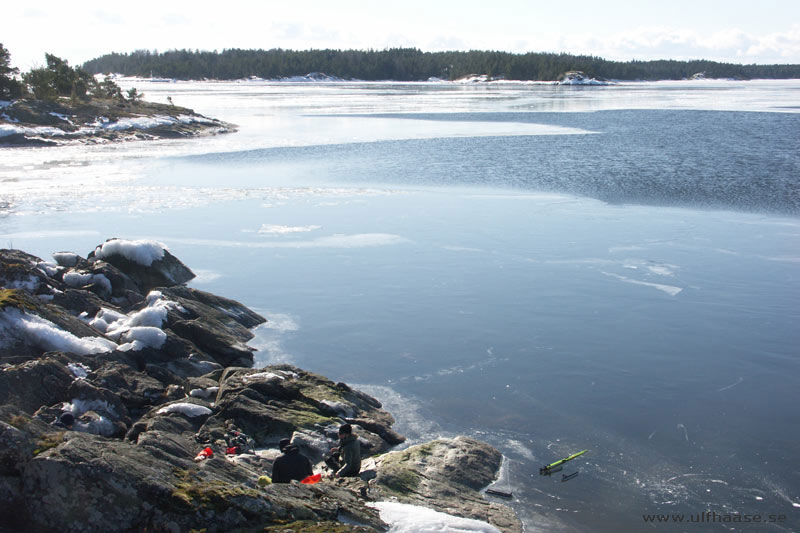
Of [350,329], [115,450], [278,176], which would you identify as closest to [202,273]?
[350,329]

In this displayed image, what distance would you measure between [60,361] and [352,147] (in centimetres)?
3814

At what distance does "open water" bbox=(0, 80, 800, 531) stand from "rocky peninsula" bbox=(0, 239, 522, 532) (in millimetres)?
1095

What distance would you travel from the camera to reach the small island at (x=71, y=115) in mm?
53625

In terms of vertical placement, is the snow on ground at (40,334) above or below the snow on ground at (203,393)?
above

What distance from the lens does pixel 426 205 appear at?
29.2m

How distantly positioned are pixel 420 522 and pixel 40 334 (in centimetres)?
849

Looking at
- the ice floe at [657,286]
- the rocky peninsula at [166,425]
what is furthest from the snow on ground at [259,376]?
the ice floe at [657,286]

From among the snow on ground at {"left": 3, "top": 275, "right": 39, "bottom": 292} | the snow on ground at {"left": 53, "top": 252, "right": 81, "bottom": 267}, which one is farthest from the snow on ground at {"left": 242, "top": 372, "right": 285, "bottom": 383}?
the snow on ground at {"left": 53, "top": 252, "right": 81, "bottom": 267}

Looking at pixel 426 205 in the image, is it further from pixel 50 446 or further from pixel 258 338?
pixel 50 446

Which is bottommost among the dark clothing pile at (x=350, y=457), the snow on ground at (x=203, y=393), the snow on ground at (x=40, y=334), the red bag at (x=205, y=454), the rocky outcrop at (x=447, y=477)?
the rocky outcrop at (x=447, y=477)

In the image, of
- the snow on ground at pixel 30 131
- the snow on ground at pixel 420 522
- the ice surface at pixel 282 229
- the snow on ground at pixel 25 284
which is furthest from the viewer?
the snow on ground at pixel 30 131

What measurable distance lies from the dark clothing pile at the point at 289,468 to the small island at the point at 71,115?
5056 centimetres

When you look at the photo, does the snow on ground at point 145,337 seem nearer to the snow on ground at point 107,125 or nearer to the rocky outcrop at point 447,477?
the rocky outcrop at point 447,477

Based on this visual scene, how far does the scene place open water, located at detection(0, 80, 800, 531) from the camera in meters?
11.2
